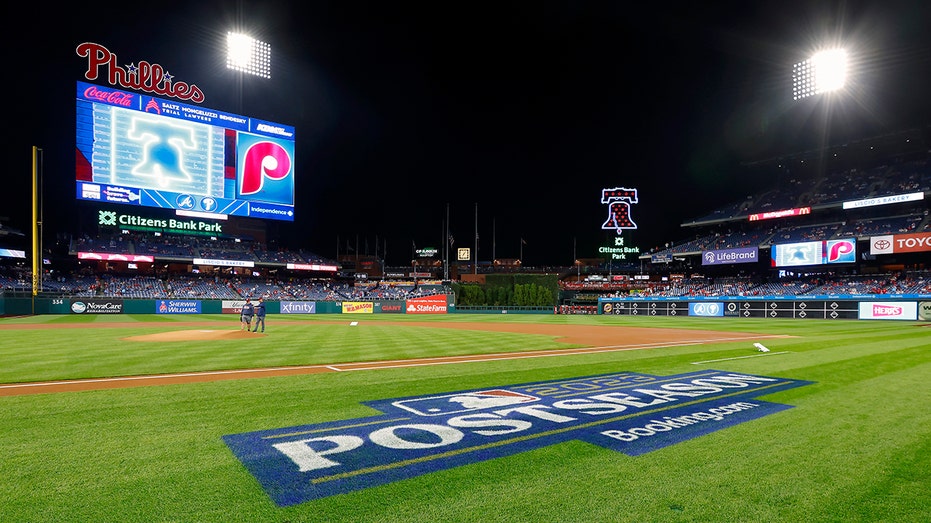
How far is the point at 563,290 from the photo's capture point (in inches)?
2997

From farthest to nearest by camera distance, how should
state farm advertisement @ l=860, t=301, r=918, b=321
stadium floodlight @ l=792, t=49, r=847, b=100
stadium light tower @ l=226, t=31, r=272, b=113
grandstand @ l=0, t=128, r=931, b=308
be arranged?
1. stadium light tower @ l=226, t=31, r=272, b=113
2. grandstand @ l=0, t=128, r=931, b=308
3. stadium floodlight @ l=792, t=49, r=847, b=100
4. state farm advertisement @ l=860, t=301, r=918, b=321

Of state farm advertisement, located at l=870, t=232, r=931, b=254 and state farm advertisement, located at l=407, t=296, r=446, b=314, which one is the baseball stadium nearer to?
state farm advertisement, located at l=407, t=296, r=446, b=314

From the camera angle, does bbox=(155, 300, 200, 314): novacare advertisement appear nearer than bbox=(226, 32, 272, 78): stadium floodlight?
Yes

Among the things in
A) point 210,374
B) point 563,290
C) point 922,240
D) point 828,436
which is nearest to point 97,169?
point 210,374

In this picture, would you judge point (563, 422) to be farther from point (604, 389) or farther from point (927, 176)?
point (927, 176)

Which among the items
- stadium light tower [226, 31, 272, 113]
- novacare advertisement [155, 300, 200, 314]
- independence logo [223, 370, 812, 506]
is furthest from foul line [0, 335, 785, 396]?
stadium light tower [226, 31, 272, 113]

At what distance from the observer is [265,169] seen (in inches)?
1863

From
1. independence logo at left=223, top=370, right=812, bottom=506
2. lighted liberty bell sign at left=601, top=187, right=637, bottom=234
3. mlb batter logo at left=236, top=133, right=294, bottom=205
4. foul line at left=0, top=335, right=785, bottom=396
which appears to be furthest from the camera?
lighted liberty bell sign at left=601, top=187, right=637, bottom=234

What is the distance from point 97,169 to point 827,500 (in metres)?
50.8

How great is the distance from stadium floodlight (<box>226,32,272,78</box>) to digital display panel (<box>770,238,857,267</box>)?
55.7m

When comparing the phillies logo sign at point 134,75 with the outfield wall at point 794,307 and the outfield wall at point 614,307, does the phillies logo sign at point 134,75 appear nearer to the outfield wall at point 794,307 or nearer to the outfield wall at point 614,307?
the outfield wall at point 614,307

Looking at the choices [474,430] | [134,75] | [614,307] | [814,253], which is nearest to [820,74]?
[814,253]

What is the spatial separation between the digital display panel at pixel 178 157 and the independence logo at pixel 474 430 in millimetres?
45385

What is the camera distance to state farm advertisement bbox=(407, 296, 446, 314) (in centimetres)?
5156
